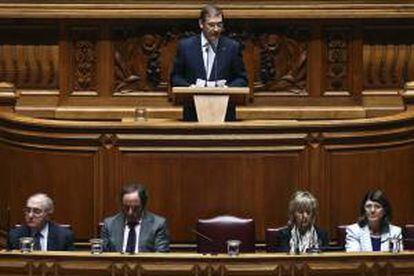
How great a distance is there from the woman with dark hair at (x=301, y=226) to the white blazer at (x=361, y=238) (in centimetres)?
12

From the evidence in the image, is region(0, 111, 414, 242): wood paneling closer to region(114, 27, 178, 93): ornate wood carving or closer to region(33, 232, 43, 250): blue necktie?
region(33, 232, 43, 250): blue necktie

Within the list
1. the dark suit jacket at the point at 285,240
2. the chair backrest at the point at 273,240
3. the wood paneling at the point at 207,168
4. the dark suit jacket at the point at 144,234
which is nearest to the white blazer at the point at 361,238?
the dark suit jacket at the point at 285,240

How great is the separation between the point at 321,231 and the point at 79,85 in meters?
2.88

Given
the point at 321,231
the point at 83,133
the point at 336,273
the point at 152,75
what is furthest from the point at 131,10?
the point at 336,273

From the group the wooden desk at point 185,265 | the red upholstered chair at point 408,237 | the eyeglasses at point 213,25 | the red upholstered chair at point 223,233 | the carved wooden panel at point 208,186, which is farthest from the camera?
the eyeglasses at point 213,25

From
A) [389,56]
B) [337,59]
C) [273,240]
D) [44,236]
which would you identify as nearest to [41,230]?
[44,236]

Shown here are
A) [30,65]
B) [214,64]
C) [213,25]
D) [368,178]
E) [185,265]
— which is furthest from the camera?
Answer: [30,65]

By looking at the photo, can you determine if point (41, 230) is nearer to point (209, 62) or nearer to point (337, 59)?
point (209, 62)

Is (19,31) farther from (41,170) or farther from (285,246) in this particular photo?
(285,246)

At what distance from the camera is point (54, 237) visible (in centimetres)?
678

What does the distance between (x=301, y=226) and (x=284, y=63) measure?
2683mm

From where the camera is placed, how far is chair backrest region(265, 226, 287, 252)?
6.76 meters

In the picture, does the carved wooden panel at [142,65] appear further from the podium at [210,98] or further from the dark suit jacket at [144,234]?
the dark suit jacket at [144,234]

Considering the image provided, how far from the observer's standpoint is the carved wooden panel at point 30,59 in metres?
9.33
